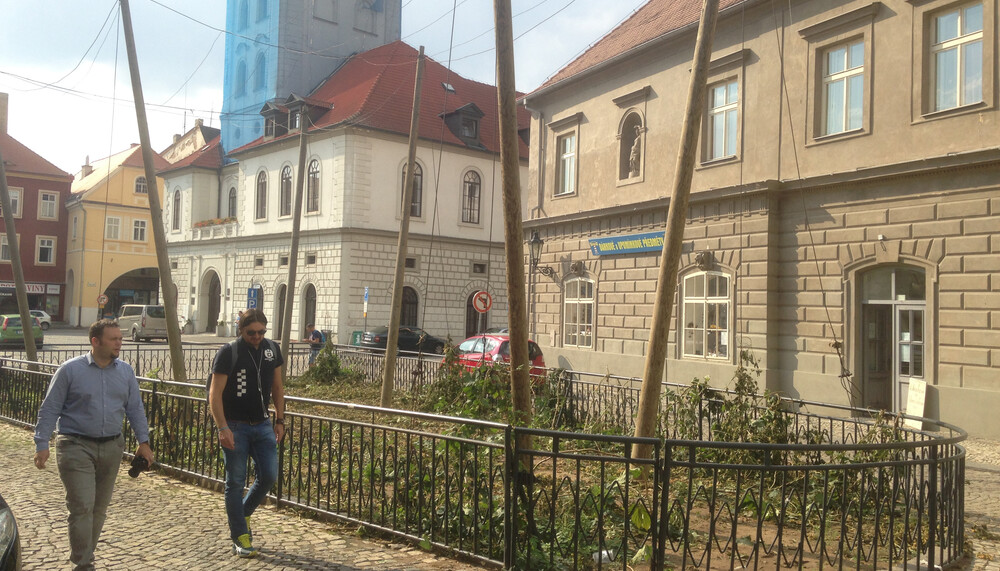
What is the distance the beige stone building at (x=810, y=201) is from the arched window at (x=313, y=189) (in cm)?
1791

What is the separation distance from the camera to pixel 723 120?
1905 centimetres

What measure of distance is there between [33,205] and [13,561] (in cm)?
6145

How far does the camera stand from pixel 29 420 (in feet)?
41.5

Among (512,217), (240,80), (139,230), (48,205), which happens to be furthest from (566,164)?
(48,205)

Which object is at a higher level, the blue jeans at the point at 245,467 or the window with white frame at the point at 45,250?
the window with white frame at the point at 45,250

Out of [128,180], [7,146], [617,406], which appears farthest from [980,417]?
[7,146]

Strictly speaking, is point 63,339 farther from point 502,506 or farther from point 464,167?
point 502,506

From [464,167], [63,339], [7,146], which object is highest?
[7,146]

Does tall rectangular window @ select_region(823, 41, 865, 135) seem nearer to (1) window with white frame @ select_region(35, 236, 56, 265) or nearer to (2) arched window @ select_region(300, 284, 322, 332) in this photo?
(2) arched window @ select_region(300, 284, 322, 332)

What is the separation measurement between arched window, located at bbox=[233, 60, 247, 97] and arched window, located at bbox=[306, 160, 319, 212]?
11.4 meters

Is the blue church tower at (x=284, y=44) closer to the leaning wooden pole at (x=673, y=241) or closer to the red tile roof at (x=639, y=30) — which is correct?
the red tile roof at (x=639, y=30)

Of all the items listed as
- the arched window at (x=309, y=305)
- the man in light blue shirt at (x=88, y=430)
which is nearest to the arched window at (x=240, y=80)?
the arched window at (x=309, y=305)

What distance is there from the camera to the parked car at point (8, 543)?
14.4 ft

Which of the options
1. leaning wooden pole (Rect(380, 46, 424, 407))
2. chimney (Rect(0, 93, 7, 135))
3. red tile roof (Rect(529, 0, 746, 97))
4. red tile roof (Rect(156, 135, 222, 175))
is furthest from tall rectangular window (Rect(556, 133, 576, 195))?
chimney (Rect(0, 93, 7, 135))
